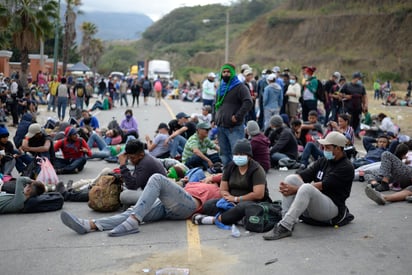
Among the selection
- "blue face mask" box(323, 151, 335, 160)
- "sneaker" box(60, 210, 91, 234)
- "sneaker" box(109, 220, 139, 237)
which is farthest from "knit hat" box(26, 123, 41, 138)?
"blue face mask" box(323, 151, 335, 160)

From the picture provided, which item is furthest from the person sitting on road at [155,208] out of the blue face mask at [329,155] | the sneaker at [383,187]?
the sneaker at [383,187]

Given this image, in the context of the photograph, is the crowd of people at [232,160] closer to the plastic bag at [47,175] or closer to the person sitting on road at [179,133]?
the person sitting on road at [179,133]

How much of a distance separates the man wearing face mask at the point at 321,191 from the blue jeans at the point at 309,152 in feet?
17.2

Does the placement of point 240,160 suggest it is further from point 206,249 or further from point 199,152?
point 199,152

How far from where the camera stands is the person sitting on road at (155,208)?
7.75 meters

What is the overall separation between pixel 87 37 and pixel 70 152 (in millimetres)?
79652

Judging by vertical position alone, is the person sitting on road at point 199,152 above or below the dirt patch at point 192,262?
above

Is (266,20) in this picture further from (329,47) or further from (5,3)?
(5,3)

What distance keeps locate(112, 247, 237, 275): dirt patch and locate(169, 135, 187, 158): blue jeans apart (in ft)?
22.4

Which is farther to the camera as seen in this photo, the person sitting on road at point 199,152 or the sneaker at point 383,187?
the person sitting on road at point 199,152

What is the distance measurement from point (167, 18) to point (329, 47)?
364 ft

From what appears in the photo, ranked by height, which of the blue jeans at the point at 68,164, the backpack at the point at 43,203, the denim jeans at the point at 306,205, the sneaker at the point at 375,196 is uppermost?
the denim jeans at the point at 306,205

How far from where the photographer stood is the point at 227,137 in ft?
36.6

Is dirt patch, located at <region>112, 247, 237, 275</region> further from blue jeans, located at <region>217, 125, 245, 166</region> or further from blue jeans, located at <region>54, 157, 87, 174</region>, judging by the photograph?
blue jeans, located at <region>54, 157, 87, 174</region>
